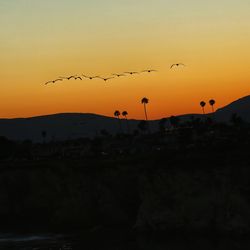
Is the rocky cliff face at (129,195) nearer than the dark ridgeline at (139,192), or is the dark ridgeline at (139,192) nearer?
the rocky cliff face at (129,195)

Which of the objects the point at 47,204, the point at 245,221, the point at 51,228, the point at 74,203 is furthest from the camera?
the point at 47,204

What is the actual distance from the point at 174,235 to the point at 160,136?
343 ft

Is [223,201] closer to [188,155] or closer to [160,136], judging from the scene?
[188,155]

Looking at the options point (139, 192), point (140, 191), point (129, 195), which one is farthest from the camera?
point (129, 195)

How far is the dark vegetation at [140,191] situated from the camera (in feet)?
227

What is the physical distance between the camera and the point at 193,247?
194ft

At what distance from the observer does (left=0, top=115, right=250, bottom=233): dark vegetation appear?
A: 6906 cm

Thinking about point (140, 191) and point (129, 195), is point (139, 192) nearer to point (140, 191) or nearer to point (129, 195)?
point (140, 191)

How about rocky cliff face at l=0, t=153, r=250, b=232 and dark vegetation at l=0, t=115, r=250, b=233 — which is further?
dark vegetation at l=0, t=115, r=250, b=233

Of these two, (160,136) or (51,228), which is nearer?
(51,228)

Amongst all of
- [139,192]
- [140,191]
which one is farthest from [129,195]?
[140,191]

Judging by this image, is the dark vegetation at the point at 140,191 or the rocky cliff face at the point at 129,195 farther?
the dark vegetation at the point at 140,191

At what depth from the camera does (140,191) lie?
76.1m

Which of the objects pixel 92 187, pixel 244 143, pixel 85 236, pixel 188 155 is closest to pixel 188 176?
pixel 188 155
